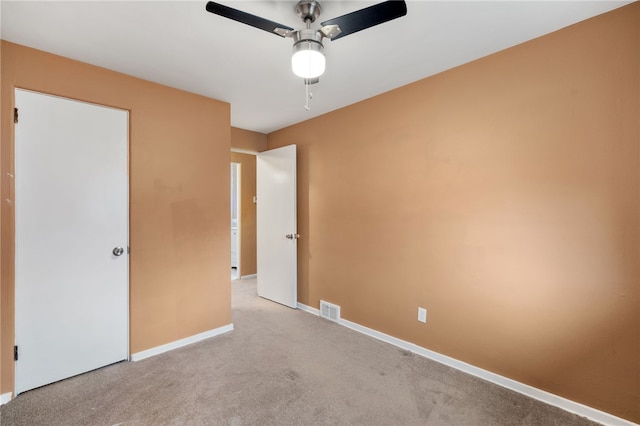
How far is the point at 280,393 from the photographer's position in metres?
2.05

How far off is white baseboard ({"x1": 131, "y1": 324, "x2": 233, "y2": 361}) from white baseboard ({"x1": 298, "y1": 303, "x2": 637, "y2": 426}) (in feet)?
4.80

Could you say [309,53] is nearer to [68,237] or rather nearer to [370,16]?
[370,16]

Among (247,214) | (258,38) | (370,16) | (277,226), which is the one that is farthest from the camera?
(247,214)

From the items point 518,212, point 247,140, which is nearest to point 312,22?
point 518,212

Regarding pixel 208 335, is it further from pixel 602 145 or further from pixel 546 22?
pixel 546 22

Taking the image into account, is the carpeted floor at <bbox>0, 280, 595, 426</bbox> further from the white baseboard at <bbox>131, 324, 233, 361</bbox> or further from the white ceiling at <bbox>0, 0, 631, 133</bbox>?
the white ceiling at <bbox>0, 0, 631, 133</bbox>

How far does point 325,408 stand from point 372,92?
2.73 meters

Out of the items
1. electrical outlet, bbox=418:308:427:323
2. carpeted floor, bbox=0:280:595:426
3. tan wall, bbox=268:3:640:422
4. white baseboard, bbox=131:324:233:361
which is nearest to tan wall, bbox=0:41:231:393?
white baseboard, bbox=131:324:233:361

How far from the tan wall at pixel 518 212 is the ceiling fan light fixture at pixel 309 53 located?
1.40 m

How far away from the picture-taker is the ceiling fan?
4.13 feet

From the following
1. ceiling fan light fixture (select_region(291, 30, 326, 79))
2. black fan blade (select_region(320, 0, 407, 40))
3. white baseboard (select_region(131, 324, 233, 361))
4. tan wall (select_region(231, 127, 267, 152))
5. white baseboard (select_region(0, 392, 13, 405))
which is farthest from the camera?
tan wall (select_region(231, 127, 267, 152))

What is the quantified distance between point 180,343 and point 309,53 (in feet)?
9.07

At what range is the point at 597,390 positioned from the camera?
175cm

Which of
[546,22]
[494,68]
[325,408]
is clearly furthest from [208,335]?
[546,22]
